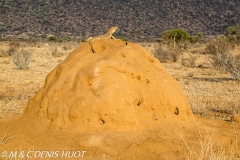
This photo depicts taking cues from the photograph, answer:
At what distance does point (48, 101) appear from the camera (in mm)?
5641

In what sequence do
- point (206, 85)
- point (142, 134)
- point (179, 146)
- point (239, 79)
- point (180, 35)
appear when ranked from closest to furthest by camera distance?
1. point (179, 146)
2. point (142, 134)
3. point (206, 85)
4. point (239, 79)
5. point (180, 35)

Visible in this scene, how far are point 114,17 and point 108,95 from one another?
1580 inches

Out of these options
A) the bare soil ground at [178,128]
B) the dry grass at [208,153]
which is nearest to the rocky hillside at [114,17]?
the bare soil ground at [178,128]

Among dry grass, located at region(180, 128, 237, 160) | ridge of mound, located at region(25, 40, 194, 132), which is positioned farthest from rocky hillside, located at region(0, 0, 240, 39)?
dry grass, located at region(180, 128, 237, 160)

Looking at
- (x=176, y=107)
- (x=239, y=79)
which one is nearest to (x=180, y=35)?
(x=239, y=79)

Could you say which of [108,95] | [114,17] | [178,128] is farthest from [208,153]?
[114,17]

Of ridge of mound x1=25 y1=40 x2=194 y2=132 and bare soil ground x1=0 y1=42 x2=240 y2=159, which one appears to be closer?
bare soil ground x1=0 y1=42 x2=240 y2=159

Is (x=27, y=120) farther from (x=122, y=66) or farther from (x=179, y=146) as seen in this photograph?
(x=179, y=146)

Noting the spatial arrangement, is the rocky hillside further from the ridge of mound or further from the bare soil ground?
the ridge of mound

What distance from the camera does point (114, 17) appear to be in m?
44.6

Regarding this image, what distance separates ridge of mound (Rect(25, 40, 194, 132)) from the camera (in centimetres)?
518

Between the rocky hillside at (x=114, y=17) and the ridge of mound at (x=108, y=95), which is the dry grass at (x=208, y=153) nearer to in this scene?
the ridge of mound at (x=108, y=95)

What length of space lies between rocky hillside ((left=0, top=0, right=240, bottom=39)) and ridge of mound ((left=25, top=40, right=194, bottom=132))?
34877mm

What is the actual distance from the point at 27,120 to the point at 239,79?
881 centimetres
